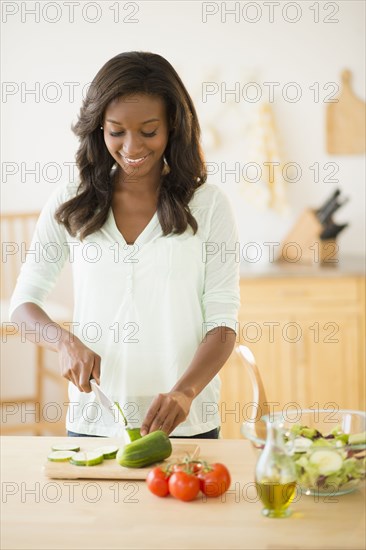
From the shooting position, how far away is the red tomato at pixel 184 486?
165cm

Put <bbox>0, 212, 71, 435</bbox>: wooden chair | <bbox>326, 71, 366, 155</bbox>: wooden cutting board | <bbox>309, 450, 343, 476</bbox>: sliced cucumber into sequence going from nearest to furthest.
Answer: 1. <bbox>309, 450, 343, 476</bbox>: sliced cucumber
2. <bbox>0, 212, 71, 435</bbox>: wooden chair
3. <bbox>326, 71, 366, 155</bbox>: wooden cutting board

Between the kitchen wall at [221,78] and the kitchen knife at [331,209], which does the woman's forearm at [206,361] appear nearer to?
the kitchen knife at [331,209]

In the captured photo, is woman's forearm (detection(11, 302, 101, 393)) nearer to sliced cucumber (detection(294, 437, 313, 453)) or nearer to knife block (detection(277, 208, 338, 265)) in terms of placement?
sliced cucumber (detection(294, 437, 313, 453))

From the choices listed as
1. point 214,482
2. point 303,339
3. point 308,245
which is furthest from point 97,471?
point 308,245

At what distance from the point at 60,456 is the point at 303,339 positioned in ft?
7.64

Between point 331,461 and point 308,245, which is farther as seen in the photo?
point 308,245

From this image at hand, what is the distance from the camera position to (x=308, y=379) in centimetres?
407

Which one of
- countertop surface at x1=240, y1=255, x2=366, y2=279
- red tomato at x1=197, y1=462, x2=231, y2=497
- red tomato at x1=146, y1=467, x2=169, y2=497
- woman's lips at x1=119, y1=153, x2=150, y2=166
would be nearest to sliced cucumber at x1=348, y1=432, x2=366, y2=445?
red tomato at x1=197, y1=462, x2=231, y2=497

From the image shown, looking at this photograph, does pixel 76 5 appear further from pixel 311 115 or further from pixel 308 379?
pixel 308 379

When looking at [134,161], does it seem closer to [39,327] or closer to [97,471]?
[39,327]

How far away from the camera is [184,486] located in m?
1.65

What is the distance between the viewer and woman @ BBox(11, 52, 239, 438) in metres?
2.01

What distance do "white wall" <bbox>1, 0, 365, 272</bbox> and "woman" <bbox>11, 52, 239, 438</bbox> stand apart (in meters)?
2.33

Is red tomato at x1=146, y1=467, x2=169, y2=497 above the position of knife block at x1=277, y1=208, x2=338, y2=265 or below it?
below
